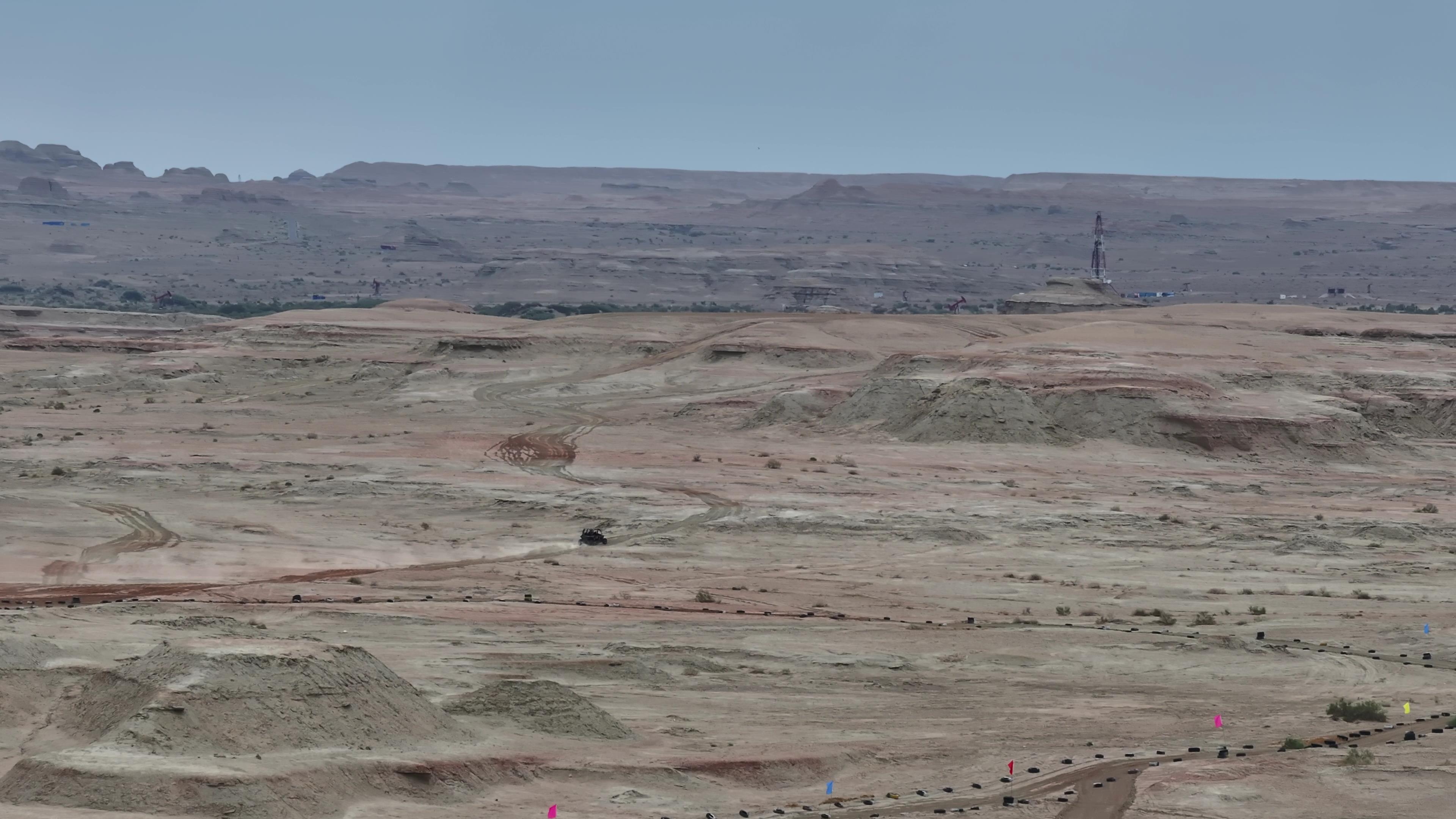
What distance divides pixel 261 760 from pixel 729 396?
56098 millimetres

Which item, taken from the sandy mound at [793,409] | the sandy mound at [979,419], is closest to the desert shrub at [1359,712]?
the sandy mound at [979,419]

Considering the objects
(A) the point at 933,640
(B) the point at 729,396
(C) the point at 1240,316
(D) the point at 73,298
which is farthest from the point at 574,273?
(A) the point at 933,640

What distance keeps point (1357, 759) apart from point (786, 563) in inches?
769

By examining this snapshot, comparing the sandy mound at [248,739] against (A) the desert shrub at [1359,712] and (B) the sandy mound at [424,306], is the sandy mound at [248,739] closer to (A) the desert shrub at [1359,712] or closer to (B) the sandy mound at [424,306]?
(A) the desert shrub at [1359,712]

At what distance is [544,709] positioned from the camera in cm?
2355

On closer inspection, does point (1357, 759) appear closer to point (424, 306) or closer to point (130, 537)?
point (130, 537)

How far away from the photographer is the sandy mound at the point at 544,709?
76.0 feet

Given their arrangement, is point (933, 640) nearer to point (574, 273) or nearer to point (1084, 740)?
point (1084, 740)

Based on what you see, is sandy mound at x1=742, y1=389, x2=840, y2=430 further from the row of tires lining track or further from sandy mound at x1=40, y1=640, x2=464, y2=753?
sandy mound at x1=40, y1=640, x2=464, y2=753

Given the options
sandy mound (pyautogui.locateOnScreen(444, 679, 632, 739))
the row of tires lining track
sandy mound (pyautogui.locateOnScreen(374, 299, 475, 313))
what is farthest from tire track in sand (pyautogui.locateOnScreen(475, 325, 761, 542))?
sandy mound (pyautogui.locateOnScreen(374, 299, 475, 313))

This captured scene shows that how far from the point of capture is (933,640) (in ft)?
101

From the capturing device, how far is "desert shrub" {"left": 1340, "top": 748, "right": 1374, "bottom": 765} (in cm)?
2217

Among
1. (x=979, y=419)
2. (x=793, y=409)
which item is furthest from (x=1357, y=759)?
(x=793, y=409)

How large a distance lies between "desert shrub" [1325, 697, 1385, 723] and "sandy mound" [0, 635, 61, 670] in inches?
680
